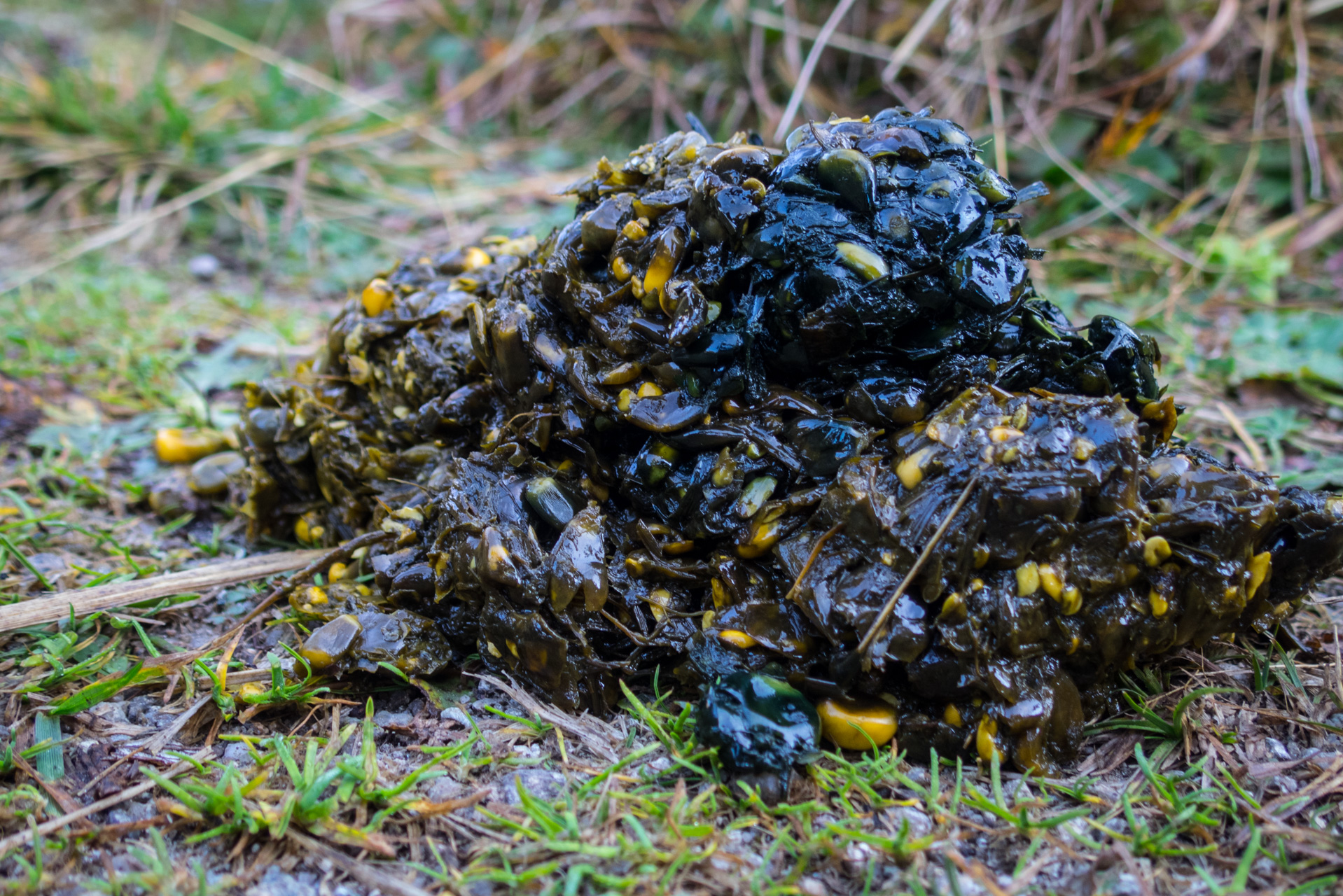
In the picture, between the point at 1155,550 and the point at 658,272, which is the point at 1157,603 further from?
the point at 658,272

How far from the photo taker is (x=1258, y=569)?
1.98m

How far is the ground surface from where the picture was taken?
66.1 inches

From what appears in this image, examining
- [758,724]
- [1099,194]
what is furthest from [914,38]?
[758,724]

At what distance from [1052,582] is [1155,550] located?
0.27 metres

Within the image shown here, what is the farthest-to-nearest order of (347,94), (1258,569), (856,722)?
(347,94)
(1258,569)
(856,722)

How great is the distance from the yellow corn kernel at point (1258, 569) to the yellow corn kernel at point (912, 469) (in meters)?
0.81

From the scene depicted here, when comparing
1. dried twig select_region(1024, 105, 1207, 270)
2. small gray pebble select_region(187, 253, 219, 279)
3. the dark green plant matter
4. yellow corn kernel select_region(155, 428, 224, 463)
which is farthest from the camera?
small gray pebble select_region(187, 253, 219, 279)

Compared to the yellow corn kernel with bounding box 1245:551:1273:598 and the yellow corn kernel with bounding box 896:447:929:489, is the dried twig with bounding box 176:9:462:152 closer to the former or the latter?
the yellow corn kernel with bounding box 896:447:929:489

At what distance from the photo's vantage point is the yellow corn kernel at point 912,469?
1935 mm

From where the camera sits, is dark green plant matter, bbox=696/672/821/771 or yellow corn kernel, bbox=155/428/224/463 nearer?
dark green plant matter, bbox=696/672/821/771

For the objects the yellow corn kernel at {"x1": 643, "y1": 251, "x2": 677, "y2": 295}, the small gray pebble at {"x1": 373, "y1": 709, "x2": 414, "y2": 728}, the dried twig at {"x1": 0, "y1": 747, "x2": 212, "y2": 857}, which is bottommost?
Result: the dried twig at {"x1": 0, "y1": 747, "x2": 212, "y2": 857}

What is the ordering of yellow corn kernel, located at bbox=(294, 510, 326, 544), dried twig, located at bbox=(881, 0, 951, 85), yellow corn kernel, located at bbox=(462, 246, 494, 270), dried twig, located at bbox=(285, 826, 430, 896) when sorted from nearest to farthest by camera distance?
dried twig, located at bbox=(285, 826, 430, 896) < yellow corn kernel, located at bbox=(294, 510, 326, 544) < yellow corn kernel, located at bbox=(462, 246, 494, 270) < dried twig, located at bbox=(881, 0, 951, 85)

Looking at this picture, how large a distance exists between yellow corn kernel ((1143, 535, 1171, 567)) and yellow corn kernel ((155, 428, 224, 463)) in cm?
319

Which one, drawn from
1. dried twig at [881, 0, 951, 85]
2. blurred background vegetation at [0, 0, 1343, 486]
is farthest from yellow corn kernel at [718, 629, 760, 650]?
dried twig at [881, 0, 951, 85]
